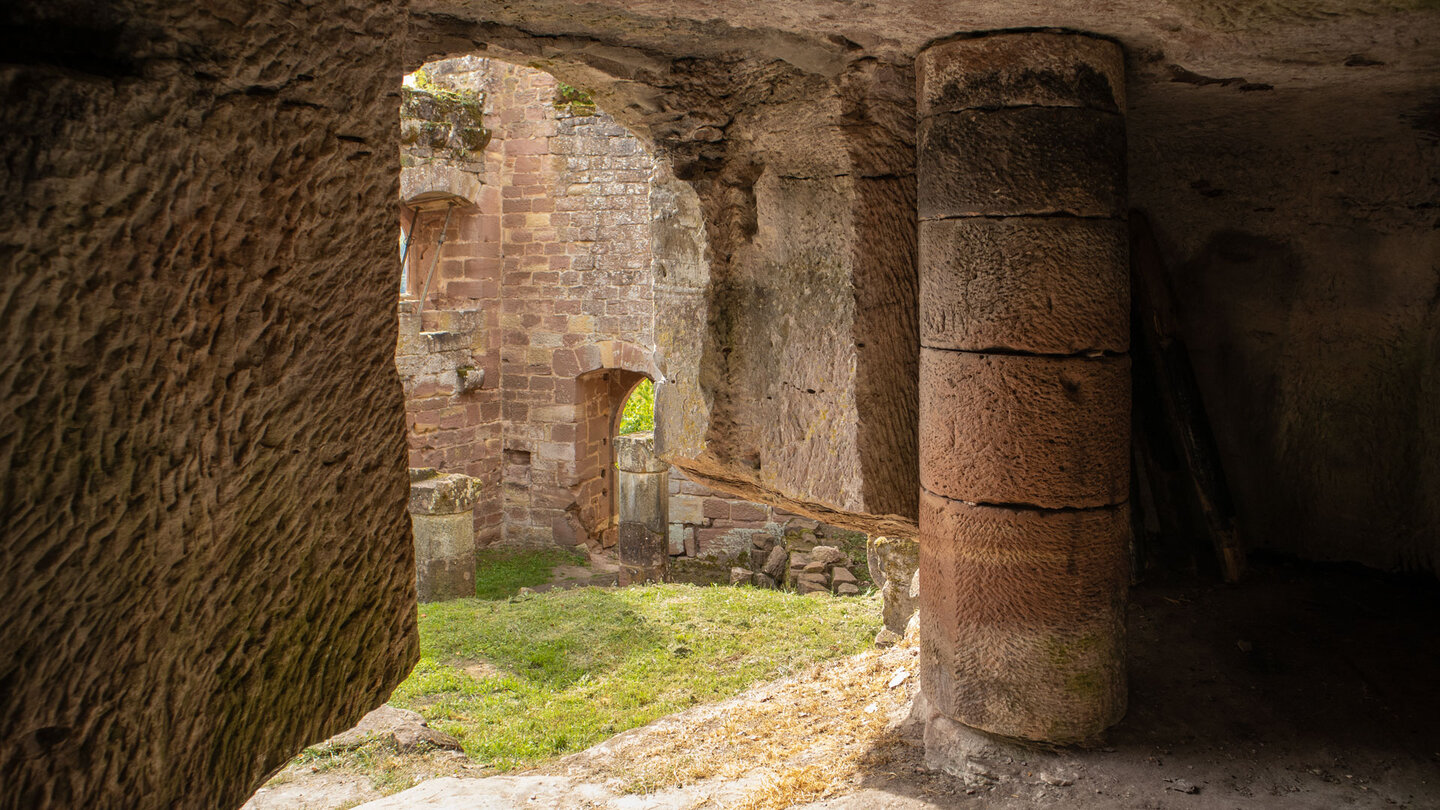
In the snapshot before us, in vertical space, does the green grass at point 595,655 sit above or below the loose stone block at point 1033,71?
below

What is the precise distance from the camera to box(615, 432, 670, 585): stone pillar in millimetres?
11406

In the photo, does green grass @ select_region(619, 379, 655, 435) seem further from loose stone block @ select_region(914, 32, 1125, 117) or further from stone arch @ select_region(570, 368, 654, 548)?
loose stone block @ select_region(914, 32, 1125, 117)

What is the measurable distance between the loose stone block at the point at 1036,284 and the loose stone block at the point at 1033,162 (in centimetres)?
5

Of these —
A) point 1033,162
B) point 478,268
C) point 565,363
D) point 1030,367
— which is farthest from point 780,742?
point 478,268

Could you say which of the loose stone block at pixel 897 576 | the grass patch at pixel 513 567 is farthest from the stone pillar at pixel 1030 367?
the grass patch at pixel 513 567

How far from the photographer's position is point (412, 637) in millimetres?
1443

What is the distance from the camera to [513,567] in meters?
12.0

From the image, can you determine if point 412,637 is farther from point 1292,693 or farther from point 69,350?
point 1292,693

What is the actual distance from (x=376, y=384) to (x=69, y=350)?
405 mm

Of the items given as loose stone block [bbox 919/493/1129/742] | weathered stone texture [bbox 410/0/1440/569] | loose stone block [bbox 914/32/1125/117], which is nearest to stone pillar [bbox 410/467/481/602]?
weathered stone texture [bbox 410/0/1440/569]

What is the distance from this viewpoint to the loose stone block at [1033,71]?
2982 millimetres

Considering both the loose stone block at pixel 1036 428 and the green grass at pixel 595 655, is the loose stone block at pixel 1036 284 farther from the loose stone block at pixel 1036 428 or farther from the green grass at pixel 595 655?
the green grass at pixel 595 655

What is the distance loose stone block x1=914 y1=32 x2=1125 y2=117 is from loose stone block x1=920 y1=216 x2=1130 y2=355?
35 centimetres

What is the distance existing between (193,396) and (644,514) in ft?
34.4
